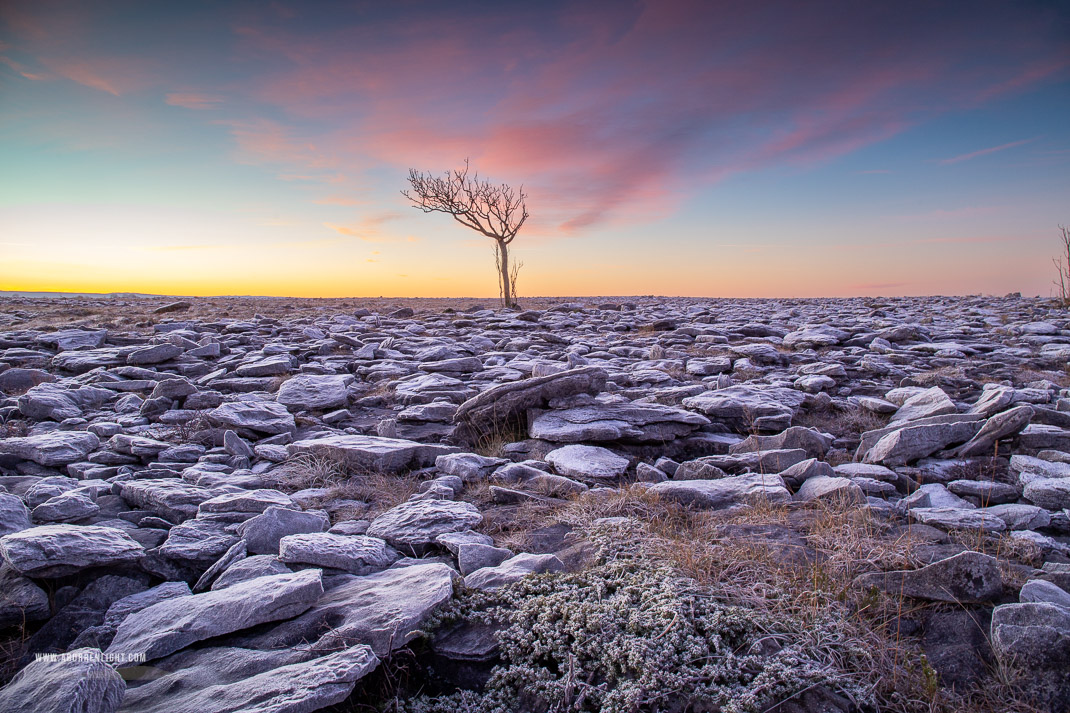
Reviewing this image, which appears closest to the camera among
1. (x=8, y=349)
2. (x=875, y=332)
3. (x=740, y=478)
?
(x=740, y=478)

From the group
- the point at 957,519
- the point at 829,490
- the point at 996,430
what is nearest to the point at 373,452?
the point at 829,490

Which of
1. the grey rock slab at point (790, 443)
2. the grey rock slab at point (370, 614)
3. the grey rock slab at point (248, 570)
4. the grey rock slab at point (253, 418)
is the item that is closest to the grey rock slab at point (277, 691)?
the grey rock slab at point (370, 614)

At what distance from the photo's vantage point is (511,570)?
267cm

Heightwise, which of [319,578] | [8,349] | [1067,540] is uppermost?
[8,349]

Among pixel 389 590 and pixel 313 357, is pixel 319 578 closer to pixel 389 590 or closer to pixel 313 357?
pixel 389 590

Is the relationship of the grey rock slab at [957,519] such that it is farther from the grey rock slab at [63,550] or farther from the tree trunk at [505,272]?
the tree trunk at [505,272]

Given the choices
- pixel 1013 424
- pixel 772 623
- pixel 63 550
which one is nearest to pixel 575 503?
pixel 772 623

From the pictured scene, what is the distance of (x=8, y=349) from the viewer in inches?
373

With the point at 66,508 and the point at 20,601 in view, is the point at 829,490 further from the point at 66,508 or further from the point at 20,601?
the point at 66,508

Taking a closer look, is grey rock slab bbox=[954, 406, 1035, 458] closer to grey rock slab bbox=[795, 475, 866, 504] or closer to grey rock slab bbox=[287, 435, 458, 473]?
grey rock slab bbox=[795, 475, 866, 504]

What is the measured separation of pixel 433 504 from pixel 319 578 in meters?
1.17

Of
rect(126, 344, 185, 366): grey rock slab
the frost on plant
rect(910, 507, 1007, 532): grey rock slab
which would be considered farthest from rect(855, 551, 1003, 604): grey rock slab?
rect(126, 344, 185, 366): grey rock slab

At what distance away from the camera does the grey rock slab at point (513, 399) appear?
5664 millimetres

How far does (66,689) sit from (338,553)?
3.97 ft
